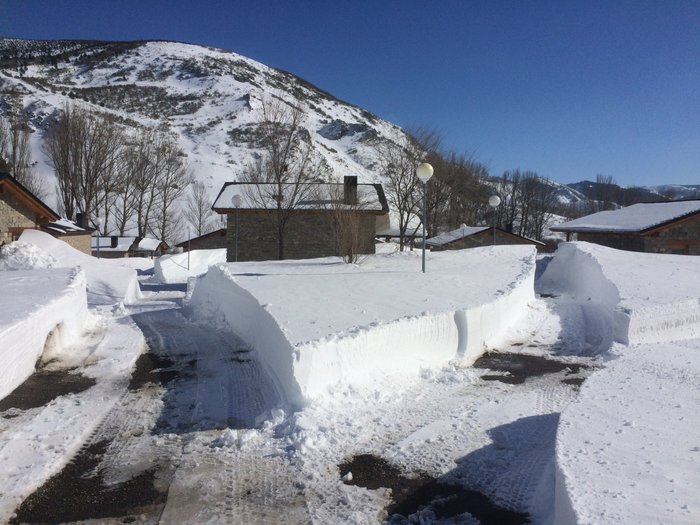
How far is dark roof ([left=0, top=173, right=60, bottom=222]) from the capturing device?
1956 centimetres

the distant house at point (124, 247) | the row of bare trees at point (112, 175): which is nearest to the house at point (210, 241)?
the distant house at point (124, 247)

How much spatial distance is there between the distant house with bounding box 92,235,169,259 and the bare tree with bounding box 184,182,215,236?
11.4 metres

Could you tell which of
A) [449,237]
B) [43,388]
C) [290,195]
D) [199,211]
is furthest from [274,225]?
[199,211]

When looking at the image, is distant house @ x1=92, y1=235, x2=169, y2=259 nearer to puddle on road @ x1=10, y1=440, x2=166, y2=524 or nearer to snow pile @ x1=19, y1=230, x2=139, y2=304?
snow pile @ x1=19, y1=230, x2=139, y2=304

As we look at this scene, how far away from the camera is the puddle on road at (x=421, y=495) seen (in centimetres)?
392

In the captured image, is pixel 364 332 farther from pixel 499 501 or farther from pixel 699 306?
pixel 699 306

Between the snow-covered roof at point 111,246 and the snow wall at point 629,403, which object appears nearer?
the snow wall at point 629,403

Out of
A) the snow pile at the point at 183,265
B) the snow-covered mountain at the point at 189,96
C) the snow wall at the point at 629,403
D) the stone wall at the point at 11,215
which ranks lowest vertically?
the snow pile at the point at 183,265

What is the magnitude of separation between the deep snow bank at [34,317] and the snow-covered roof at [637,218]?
2197 cm

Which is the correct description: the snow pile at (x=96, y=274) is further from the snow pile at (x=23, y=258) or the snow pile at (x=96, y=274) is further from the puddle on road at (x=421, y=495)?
the puddle on road at (x=421, y=495)

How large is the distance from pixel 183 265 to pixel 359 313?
77.5 feet

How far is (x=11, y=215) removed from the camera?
2047cm

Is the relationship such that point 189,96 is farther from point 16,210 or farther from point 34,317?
point 34,317

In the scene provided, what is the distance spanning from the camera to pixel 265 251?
2339cm
